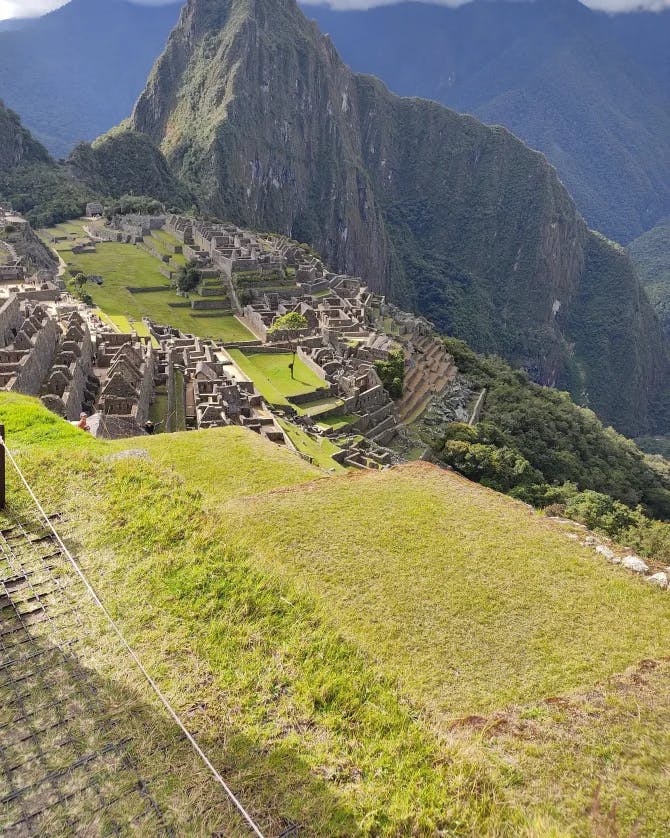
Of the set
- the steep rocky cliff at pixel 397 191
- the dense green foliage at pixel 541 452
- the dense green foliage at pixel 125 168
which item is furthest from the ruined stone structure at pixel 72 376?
the steep rocky cliff at pixel 397 191

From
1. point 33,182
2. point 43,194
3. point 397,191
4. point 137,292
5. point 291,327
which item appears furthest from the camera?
point 397,191

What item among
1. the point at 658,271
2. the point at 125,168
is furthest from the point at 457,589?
the point at 658,271

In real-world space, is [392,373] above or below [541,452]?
above

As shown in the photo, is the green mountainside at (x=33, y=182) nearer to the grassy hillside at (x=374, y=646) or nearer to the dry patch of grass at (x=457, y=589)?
the grassy hillside at (x=374, y=646)

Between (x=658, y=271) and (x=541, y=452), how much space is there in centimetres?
17144

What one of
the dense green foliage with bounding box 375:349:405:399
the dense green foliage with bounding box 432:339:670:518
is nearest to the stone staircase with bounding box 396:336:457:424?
the dense green foliage with bounding box 375:349:405:399

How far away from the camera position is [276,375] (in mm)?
33438

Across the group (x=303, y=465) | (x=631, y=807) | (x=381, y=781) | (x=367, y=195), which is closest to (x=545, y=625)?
(x=631, y=807)

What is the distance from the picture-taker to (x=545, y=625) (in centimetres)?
795

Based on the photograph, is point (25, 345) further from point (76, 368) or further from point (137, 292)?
point (137, 292)

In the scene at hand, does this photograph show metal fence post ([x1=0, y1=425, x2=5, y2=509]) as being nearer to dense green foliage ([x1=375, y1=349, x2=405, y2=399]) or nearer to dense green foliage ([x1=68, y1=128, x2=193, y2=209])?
dense green foliage ([x1=375, y1=349, x2=405, y2=399])

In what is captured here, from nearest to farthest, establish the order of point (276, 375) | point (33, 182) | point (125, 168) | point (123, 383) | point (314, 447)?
point (123, 383), point (314, 447), point (276, 375), point (33, 182), point (125, 168)

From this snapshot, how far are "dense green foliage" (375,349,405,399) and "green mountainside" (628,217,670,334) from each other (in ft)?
480

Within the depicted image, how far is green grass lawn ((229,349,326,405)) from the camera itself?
3044 centimetres
